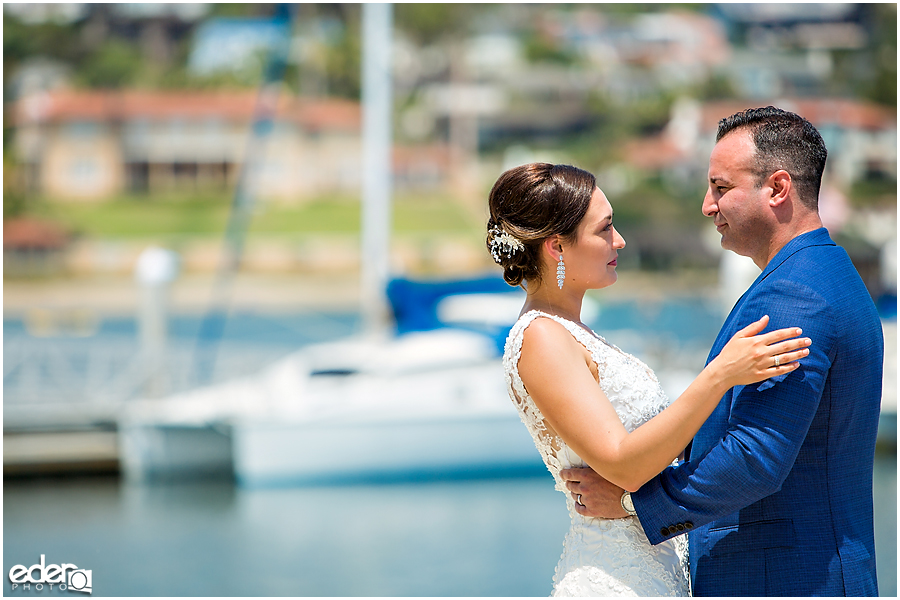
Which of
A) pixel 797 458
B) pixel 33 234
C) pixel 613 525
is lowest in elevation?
pixel 613 525

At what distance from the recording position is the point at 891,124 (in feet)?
142

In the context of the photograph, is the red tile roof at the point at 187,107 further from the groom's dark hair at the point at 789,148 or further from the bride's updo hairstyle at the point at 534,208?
the groom's dark hair at the point at 789,148

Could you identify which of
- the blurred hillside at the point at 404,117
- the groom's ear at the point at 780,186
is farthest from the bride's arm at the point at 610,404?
the blurred hillside at the point at 404,117

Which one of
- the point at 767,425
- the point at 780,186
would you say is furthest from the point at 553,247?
the point at 767,425

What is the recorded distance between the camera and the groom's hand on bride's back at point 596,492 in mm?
2055

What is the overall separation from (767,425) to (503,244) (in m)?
0.73

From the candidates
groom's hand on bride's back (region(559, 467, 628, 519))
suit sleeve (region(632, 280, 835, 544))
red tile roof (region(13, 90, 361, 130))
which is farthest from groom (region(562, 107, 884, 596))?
red tile roof (region(13, 90, 361, 130))

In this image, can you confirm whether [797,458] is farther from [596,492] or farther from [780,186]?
[780,186]

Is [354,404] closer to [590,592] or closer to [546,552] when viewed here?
[546,552]

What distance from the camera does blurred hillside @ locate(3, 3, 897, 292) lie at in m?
42.9

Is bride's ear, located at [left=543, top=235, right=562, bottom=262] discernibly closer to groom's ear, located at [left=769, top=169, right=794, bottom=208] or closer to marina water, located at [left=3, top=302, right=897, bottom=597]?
groom's ear, located at [left=769, top=169, right=794, bottom=208]

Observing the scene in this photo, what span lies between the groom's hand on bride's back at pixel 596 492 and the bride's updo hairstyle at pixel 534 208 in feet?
1.50

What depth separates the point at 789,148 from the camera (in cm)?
190

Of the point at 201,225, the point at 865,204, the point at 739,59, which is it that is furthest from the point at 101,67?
the point at 865,204
